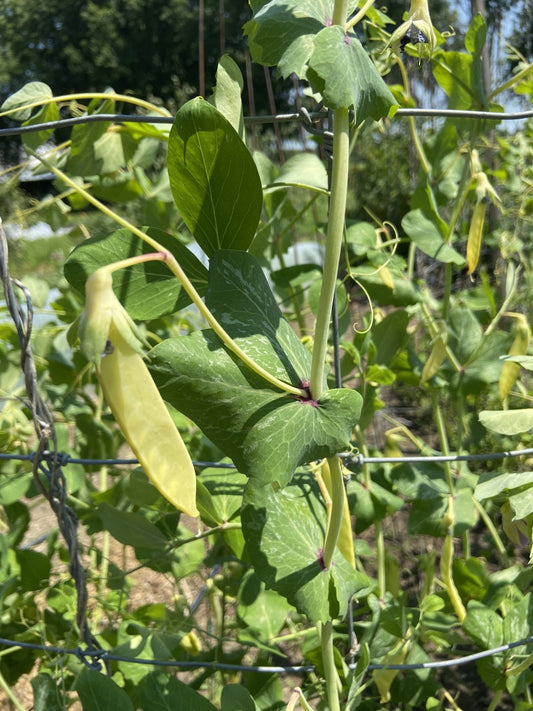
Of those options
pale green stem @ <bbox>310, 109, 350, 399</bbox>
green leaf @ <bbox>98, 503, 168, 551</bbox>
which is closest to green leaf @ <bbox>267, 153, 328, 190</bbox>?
pale green stem @ <bbox>310, 109, 350, 399</bbox>

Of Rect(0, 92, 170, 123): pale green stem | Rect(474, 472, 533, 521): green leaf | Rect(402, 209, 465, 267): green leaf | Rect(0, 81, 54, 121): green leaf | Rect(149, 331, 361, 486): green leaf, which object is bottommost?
Rect(474, 472, 533, 521): green leaf

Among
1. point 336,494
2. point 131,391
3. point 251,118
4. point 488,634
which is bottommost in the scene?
point 488,634

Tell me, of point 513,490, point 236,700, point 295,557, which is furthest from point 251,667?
point 513,490

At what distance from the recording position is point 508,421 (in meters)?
0.54

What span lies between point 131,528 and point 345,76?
46 centimetres

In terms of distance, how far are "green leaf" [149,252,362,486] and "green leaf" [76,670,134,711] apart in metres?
0.25

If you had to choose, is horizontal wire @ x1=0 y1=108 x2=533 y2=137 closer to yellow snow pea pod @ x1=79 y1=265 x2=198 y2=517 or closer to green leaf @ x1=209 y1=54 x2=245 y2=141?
green leaf @ x1=209 y1=54 x2=245 y2=141

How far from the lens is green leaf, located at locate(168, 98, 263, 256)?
39 cm

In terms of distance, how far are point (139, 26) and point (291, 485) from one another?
1709 cm

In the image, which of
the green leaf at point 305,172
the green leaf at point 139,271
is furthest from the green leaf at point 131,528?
the green leaf at point 305,172

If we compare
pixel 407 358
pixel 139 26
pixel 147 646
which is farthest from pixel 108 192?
pixel 139 26

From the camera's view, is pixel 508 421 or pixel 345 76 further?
pixel 508 421

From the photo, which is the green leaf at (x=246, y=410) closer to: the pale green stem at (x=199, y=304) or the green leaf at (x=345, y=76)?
the pale green stem at (x=199, y=304)

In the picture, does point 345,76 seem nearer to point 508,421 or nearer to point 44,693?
point 508,421
